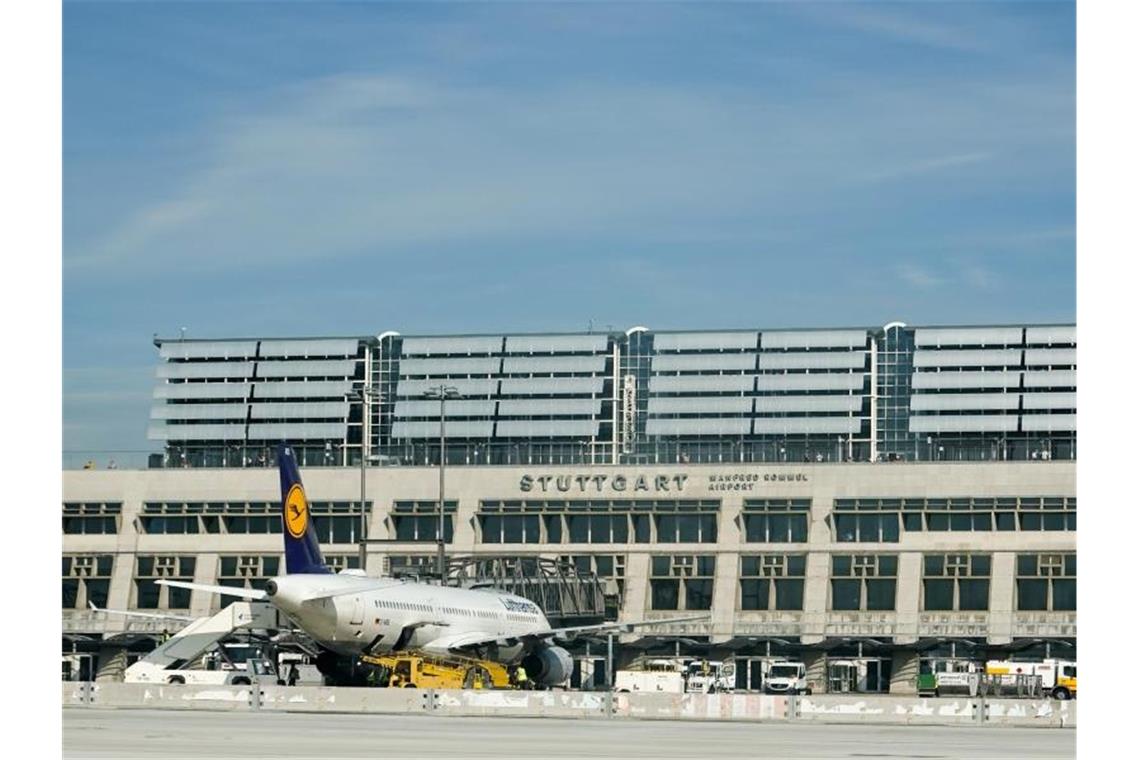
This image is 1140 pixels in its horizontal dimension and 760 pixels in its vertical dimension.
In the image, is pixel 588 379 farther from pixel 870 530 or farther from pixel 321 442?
pixel 870 530

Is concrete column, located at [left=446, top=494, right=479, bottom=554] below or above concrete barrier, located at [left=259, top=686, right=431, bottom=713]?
above

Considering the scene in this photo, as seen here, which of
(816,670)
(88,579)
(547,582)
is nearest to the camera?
(547,582)

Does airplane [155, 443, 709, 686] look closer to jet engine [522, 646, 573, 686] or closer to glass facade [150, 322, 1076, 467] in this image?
jet engine [522, 646, 573, 686]

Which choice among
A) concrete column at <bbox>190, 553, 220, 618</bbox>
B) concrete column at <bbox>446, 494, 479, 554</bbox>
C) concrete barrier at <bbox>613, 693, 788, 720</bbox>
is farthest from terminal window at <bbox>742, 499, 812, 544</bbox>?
concrete barrier at <bbox>613, 693, 788, 720</bbox>

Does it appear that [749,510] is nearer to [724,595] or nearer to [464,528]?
[724,595]

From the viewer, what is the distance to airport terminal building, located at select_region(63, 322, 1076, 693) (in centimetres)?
9594

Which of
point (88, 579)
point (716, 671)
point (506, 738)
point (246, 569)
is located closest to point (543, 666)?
point (716, 671)

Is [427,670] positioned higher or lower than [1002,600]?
lower

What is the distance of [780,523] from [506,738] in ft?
214

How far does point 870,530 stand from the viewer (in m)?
97.9

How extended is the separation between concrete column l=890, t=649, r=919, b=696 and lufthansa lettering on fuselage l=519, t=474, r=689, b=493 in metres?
14.5

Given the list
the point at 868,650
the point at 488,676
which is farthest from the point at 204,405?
the point at 488,676

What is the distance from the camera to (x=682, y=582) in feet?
325

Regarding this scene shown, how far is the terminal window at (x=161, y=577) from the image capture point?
104 meters
